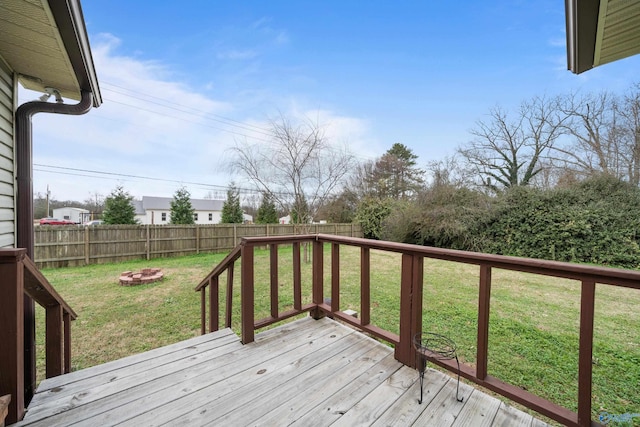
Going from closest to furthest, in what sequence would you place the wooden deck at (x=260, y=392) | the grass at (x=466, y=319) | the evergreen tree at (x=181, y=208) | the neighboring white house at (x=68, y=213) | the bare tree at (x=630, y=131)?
the wooden deck at (x=260, y=392) → the grass at (x=466, y=319) → the bare tree at (x=630, y=131) → the evergreen tree at (x=181, y=208) → the neighboring white house at (x=68, y=213)

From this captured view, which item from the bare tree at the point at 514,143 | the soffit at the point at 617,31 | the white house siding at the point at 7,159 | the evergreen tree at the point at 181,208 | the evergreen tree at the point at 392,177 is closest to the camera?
the soffit at the point at 617,31

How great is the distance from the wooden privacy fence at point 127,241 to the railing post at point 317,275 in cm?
595

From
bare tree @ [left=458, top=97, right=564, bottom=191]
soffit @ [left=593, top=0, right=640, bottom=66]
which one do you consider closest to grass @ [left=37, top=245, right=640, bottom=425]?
soffit @ [left=593, top=0, right=640, bottom=66]

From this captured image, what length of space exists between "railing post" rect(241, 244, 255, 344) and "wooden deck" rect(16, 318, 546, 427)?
4.6 inches

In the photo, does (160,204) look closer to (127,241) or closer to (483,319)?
(127,241)

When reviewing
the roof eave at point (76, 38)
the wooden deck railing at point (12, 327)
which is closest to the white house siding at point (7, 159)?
the roof eave at point (76, 38)

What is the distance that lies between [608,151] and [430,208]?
646 cm

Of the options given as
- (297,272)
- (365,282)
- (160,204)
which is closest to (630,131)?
(365,282)

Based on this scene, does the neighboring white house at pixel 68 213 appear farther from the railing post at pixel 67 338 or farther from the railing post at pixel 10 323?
the railing post at pixel 10 323

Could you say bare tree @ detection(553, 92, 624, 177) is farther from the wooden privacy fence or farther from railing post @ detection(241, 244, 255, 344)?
railing post @ detection(241, 244, 255, 344)

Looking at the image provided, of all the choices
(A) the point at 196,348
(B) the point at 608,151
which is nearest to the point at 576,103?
(B) the point at 608,151

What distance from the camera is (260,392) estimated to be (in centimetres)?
Result: 152

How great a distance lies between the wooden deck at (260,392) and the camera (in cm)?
131

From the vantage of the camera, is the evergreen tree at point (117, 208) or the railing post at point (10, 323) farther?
the evergreen tree at point (117, 208)
